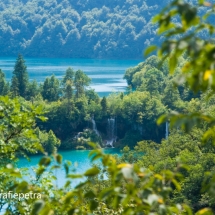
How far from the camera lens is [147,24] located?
99.2m

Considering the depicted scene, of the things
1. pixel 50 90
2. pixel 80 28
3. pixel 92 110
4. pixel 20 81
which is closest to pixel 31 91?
pixel 20 81

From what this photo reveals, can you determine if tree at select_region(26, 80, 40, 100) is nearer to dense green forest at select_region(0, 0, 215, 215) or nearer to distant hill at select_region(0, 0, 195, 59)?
dense green forest at select_region(0, 0, 215, 215)

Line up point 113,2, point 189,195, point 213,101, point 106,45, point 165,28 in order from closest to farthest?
point 165,28
point 189,195
point 213,101
point 106,45
point 113,2

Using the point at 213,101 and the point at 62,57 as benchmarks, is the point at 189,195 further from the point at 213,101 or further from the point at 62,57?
the point at 62,57

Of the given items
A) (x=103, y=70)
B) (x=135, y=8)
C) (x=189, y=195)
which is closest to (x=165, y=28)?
(x=189, y=195)

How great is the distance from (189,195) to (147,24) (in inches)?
3322

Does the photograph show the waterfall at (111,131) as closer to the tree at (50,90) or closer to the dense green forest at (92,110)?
the dense green forest at (92,110)

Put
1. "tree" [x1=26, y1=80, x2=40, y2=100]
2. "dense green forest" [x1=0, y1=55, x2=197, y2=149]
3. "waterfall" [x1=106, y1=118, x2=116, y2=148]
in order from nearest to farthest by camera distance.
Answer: "waterfall" [x1=106, y1=118, x2=116, y2=148] → "dense green forest" [x1=0, y1=55, x2=197, y2=149] → "tree" [x1=26, y1=80, x2=40, y2=100]

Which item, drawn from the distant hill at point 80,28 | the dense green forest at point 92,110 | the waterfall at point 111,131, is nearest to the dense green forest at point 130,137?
the dense green forest at point 92,110

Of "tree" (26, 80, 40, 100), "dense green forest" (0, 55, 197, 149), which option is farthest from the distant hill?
"dense green forest" (0, 55, 197, 149)

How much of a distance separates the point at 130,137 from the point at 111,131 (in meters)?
1.63

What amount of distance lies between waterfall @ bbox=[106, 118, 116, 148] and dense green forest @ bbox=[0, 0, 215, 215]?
245 millimetres

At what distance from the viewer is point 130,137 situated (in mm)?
36062

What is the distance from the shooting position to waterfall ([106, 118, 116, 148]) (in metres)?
35.9
